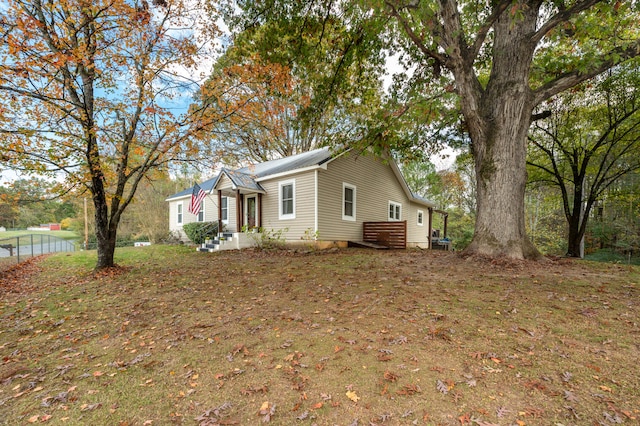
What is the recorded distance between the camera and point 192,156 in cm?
861

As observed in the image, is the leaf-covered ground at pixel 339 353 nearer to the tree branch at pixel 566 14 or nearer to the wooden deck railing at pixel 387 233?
the tree branch at pixel 566 14

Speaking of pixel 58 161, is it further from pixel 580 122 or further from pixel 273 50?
pixel 580 122

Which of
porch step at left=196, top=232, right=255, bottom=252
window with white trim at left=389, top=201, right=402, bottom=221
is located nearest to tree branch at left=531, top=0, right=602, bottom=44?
window with white trim at left=389, top=201, right=402, bottom=221

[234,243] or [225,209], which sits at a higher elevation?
[225,209]

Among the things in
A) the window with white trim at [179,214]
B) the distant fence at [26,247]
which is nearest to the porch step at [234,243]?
the distant fence at [26,247]

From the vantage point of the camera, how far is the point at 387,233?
13.4 m

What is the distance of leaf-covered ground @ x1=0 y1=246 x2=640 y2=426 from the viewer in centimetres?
230

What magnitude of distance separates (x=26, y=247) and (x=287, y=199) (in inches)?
565

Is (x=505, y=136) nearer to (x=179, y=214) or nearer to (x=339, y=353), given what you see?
(x=339, y=353)

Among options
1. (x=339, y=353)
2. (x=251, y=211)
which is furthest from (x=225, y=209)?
(x=339, y=353)

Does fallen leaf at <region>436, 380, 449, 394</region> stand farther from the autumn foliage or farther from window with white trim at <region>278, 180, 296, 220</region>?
window with white trim at <region>278, 180, 296, 220</region>

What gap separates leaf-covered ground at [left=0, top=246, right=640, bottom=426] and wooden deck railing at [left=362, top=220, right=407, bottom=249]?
22.8 feet

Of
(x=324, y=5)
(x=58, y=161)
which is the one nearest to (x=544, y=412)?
(x=324, y=5)

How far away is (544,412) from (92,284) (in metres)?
8.59
